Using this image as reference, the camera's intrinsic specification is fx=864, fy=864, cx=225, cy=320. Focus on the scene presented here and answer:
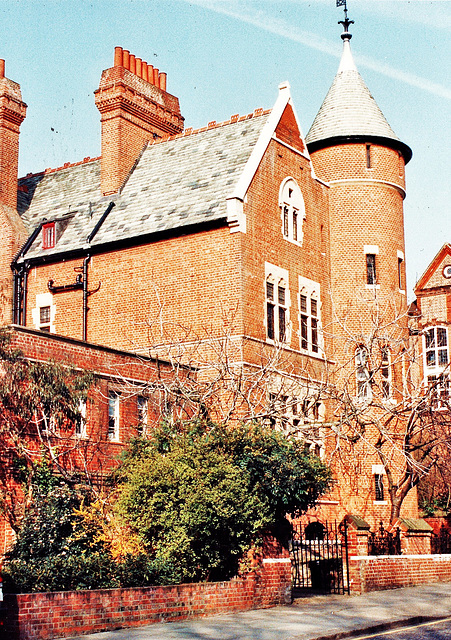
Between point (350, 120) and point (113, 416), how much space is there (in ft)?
52.6

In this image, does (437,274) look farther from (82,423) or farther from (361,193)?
(82,423)

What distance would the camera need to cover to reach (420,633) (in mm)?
14961

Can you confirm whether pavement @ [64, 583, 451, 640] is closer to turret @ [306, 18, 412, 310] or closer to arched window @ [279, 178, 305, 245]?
arched window @ [279, 178, 305, 245]

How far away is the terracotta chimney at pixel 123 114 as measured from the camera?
107 ft

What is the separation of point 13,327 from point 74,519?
4.72 m

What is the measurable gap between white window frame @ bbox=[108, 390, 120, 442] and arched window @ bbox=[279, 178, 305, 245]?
9.52 meters

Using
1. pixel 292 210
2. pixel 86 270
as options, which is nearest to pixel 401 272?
pixel 292 210

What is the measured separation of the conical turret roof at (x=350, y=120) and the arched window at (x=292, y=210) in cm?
329

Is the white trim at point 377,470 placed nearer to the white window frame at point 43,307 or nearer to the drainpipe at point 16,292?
the white window frame at point 43,307

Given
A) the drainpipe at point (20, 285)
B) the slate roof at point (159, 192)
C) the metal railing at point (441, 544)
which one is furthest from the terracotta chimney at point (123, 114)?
the metal railing at point (441, 544)

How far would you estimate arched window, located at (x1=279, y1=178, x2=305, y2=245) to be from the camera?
29.8 meters

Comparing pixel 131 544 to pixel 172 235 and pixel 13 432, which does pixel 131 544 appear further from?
pixel 172 235

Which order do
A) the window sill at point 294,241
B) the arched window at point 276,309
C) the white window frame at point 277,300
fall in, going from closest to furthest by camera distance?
the white window frame at point 277,300 → the arched window at point 276,309 → the window sill at point 294,241

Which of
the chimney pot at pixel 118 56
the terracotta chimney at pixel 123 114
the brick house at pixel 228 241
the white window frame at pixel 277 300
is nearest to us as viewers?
the brick house at pixel 228 241
